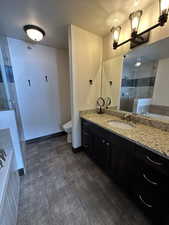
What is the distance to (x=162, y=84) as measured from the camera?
134 cm

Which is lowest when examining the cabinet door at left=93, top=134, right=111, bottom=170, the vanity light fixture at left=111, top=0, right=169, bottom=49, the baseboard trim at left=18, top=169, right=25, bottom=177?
the baseboard trim at left=18, top=169, right=25, bottom=177

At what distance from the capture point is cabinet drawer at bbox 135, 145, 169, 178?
2.72ft

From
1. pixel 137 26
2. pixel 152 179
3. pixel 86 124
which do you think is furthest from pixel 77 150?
pixel 137 26

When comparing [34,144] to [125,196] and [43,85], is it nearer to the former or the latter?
[43,85]

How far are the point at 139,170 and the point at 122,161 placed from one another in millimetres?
228

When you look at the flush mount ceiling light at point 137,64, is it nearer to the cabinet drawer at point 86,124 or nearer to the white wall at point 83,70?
the white wall at point 83,70

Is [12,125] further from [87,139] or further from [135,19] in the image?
[135,19]

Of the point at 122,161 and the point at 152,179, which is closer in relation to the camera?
the point at 152,179

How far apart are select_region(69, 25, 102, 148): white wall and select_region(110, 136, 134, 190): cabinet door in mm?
974

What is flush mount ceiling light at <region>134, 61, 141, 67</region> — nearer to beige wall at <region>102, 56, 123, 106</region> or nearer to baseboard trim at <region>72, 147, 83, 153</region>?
beige wall at <region>102, 56, 123, 106</region>

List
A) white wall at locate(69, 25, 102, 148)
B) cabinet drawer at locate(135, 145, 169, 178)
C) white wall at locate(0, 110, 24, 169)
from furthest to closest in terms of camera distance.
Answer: white wall at locate(69, 25, 102, 148) → white wall at locate(0, 110, 24, 169) → cabinet drawer at locate(135, 145, 169, 178)

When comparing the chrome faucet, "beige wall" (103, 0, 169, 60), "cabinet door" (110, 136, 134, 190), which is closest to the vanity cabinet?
"cabinet door" (110, 136, 134, 190)

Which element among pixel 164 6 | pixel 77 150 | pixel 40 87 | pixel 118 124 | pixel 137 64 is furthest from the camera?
pixel 40 87

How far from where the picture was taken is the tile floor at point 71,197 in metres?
1.09
